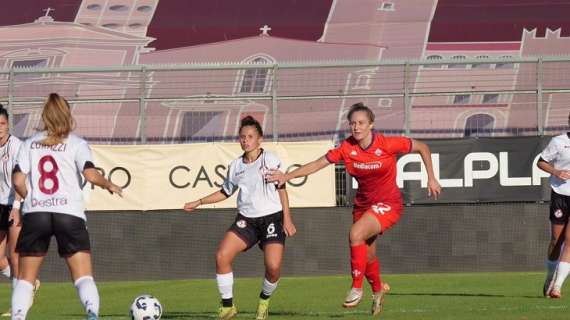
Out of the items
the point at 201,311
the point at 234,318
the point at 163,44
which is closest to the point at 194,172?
the point at 201,311

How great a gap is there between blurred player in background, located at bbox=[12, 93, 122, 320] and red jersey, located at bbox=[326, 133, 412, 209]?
10.3 feet

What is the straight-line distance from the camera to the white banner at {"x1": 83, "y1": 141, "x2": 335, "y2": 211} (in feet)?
70.0

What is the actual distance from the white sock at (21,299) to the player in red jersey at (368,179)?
3.12m

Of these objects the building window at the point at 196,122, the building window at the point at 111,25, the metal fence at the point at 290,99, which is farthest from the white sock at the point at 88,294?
the building window at the point at 111,25

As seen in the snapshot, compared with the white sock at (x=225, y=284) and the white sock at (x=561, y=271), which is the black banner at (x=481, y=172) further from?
the white sock at (x=225, y=284)

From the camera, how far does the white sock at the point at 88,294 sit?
32.7ft

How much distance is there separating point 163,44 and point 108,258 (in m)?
11.9

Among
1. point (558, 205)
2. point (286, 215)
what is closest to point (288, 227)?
point (286, 215)

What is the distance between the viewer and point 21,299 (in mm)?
10070

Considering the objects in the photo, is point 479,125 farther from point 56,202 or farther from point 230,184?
point 56,202

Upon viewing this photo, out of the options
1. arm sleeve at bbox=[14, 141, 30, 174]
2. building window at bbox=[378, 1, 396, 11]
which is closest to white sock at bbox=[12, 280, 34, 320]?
arm sleeve at bbox=[14, 141, 30, 174]

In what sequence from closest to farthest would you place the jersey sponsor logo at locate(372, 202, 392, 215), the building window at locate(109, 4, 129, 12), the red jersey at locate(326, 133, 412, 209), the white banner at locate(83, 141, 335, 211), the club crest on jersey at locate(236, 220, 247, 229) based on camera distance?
1. the red jersey at locate(326, 133, 412, 209)
2. the jersey sponsor logo at locate(372, 202, 392, 215)
3. the club crest on jersey at locate(236, 220, 247, 229)
4. the white banner at locate(83, 141, 335, 211)
5. the building window at locate(109, 4, 129, 12)

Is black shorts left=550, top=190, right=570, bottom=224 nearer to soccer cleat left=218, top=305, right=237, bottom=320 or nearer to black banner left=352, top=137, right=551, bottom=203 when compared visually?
soccer cleat left=218, top=305, right=237, bottom=320

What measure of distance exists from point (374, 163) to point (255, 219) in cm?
143
